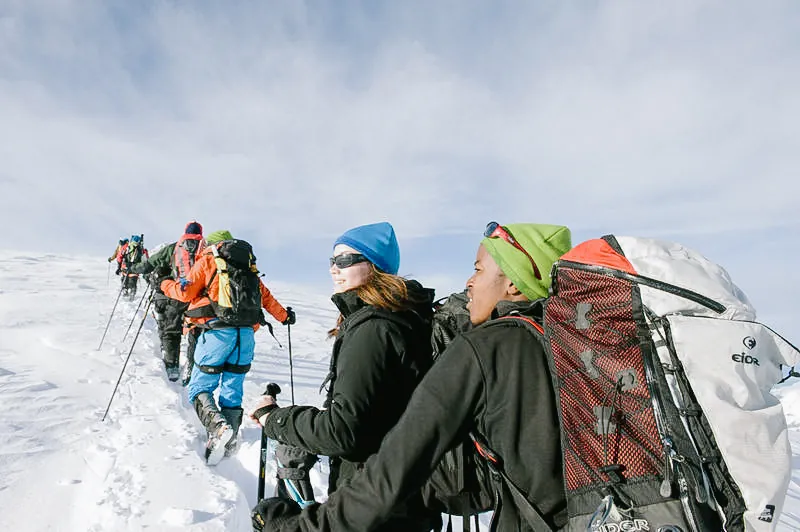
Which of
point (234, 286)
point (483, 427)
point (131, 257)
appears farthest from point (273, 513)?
point (131, 257)

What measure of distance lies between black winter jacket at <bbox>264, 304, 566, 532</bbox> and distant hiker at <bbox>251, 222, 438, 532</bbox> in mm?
439

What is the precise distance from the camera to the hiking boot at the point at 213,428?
4.70 m

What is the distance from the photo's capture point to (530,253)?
177 centimetres

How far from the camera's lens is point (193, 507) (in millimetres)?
3621

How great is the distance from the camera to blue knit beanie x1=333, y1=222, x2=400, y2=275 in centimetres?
245

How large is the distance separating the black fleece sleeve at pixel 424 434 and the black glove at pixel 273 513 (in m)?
0.36

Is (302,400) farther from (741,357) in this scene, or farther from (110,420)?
(741,357)

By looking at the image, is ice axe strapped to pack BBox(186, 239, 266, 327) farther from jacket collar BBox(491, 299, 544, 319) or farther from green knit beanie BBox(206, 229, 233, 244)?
jacket collar BBox(491, 299, 544, 319)

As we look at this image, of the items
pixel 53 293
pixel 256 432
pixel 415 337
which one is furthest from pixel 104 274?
pixel 415 337

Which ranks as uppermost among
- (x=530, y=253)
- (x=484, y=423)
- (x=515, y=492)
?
(x=530, y=253)

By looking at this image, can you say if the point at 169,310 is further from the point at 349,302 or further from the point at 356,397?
the point at 356,397

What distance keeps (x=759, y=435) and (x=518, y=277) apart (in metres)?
0.85

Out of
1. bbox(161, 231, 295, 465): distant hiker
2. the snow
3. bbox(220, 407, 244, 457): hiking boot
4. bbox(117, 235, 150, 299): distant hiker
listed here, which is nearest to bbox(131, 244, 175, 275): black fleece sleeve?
the snow

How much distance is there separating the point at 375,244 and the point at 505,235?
2.74 feet
